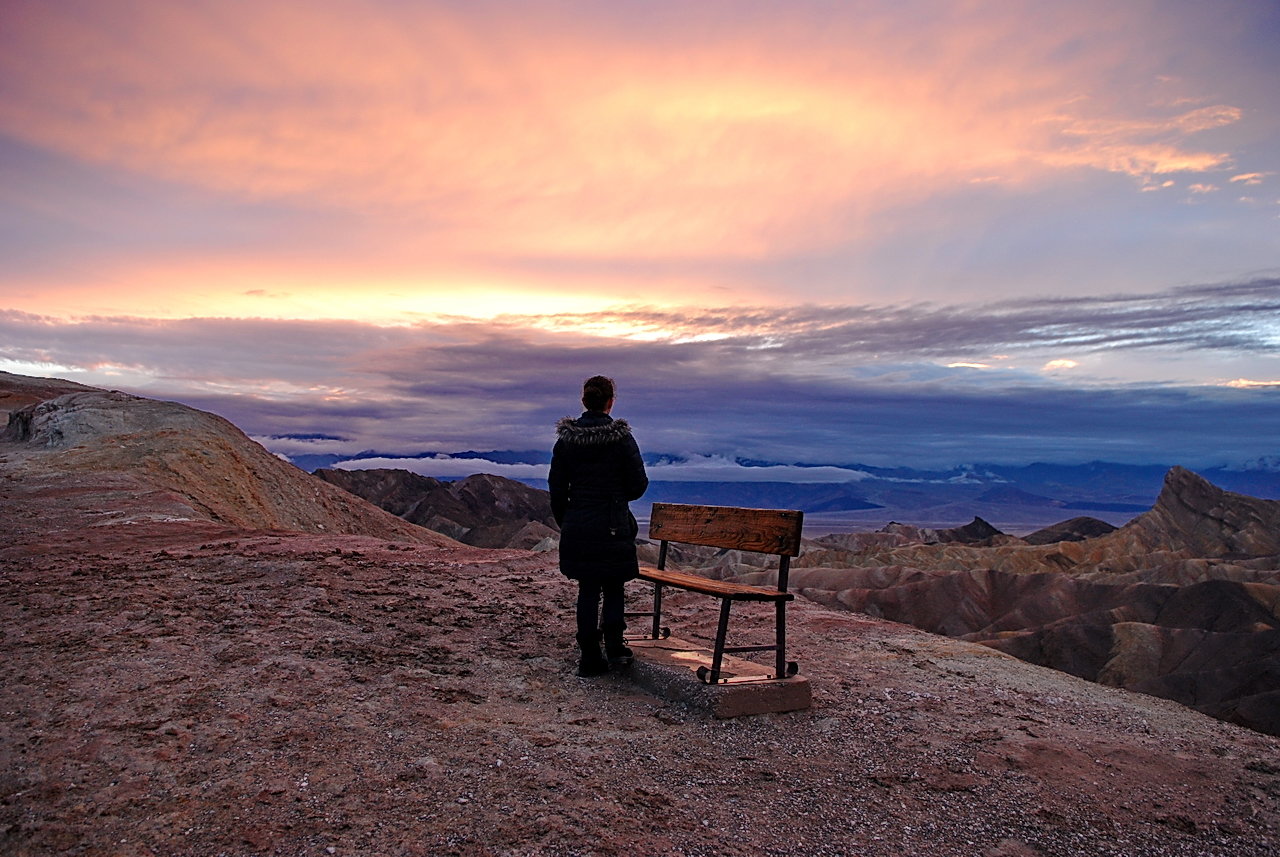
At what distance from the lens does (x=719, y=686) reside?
620cm

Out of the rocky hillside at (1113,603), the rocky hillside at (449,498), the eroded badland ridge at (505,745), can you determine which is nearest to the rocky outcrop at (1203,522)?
the rocky hillside at (1113,603)

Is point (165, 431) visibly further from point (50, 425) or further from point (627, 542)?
point (627, 542)

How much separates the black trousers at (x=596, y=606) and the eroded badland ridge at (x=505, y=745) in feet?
1.41

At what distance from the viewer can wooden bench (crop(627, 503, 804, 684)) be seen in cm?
626

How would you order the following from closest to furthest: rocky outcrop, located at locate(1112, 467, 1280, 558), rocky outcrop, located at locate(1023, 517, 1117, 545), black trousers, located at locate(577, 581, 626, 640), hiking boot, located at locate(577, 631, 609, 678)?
black trousers, located at locate(577, 581, 626, 640) < hiking boot, located at locate(577, 631, 609, 678) < rocky outcrop, located at locate(1112, 467, 1280, 558) < rocky outcrop, located at locate(1023, 517, 1117, 545)

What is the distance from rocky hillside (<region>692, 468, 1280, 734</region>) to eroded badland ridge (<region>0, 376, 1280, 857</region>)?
18.6 m

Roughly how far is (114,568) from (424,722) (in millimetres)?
6138

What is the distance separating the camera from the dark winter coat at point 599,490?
657 cm

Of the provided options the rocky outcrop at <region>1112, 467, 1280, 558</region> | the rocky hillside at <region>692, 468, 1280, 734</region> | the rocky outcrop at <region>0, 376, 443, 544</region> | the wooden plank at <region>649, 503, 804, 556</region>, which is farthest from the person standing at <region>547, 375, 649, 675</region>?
the rocky outcrop at <region>1112, 467, 1280, 558</region>

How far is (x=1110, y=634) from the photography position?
33031 millimetres

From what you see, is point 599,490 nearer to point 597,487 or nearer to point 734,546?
point 597,487

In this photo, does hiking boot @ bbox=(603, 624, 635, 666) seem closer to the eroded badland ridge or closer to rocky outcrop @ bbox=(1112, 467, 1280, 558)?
the eroded badland ridge

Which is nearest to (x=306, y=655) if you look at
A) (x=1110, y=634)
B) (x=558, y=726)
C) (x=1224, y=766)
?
(x=558, y=726)

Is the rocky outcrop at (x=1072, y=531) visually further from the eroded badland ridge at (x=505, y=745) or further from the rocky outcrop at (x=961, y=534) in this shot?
the eroded badland ridge at (x=505, y=745)
